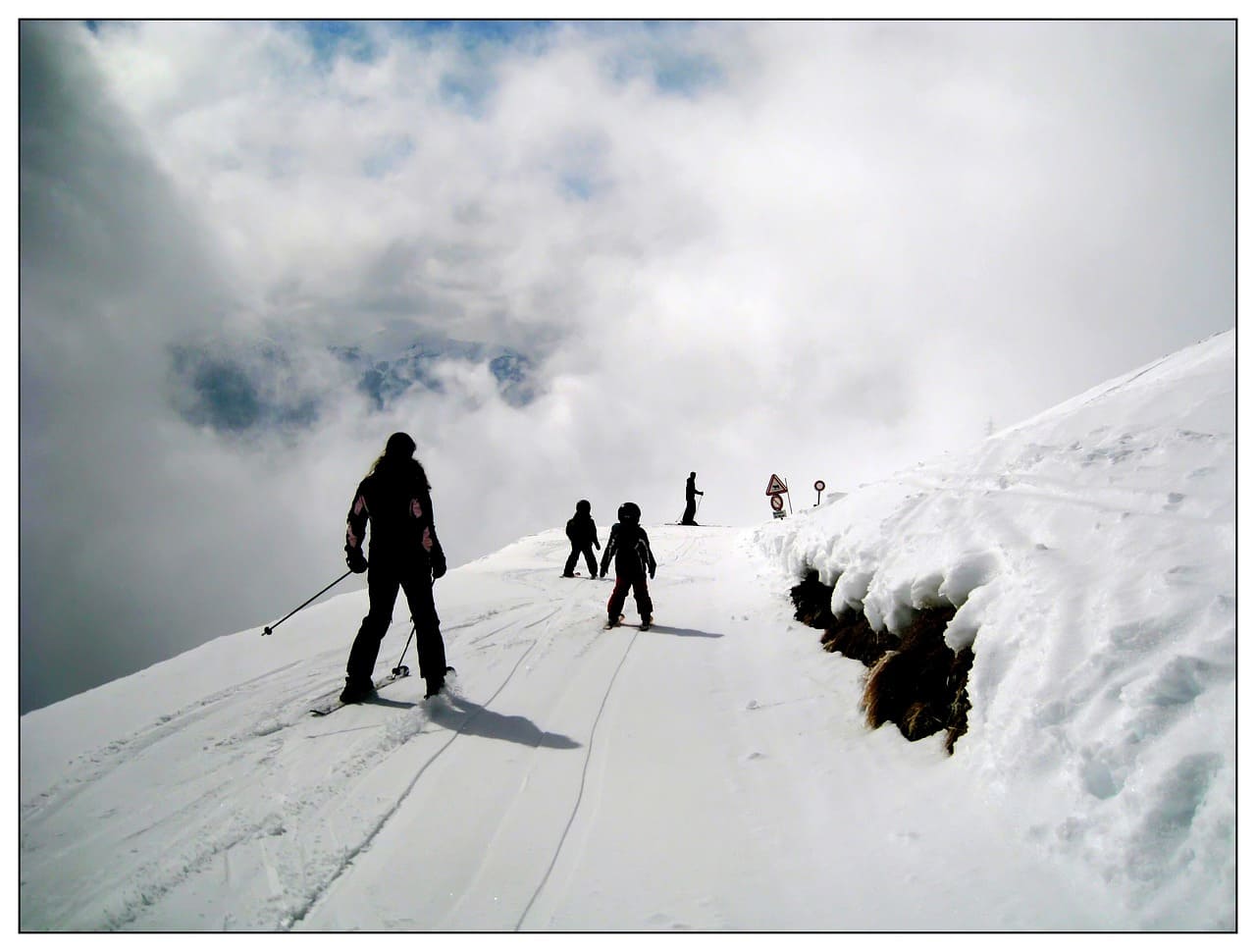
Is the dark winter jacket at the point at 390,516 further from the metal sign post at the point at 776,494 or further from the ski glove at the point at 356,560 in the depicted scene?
the metal sign post at the point at 776,494

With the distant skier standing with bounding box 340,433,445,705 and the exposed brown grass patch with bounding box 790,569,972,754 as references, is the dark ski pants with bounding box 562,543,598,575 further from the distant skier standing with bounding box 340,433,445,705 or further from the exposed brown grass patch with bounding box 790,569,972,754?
the exposed brown grass patch with bounding box 790,569,972,754

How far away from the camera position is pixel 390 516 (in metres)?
5.61

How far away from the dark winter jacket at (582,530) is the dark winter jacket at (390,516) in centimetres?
916

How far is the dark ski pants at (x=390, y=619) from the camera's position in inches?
214

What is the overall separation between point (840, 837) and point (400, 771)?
9.02 ft

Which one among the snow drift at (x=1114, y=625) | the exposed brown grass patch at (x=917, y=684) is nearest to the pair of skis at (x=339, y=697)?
the exposed brown grass patch at (x=917, y=684)

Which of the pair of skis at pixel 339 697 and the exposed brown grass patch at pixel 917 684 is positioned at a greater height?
the exposed brown grass patch at pixel 917 684

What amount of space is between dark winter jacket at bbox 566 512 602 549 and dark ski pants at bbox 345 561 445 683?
9.19 m

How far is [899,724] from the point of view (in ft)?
14.0

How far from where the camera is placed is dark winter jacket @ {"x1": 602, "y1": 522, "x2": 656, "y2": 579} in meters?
9.01

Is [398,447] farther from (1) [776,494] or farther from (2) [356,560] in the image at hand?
(1) [776,494]

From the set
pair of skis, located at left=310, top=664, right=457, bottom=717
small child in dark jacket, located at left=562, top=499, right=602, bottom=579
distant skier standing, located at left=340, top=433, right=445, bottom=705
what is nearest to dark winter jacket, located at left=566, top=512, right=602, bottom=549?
small child in dark jacket, located at left=562, top=499, right=602, bottom=579
